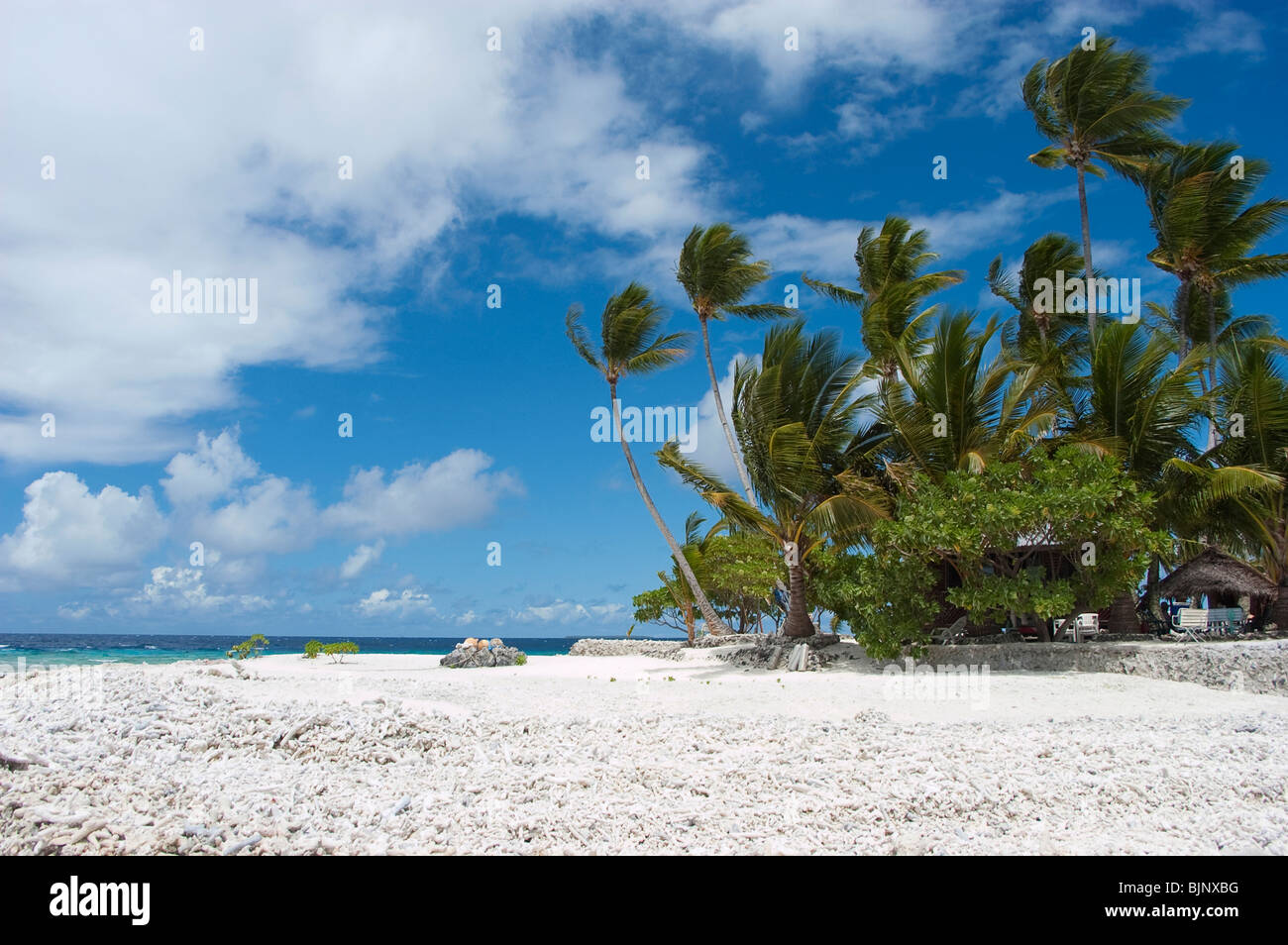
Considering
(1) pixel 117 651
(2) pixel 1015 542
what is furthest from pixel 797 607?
(1) pixel 117 651

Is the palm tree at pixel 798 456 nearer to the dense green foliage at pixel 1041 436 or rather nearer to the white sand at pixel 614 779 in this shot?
the dense green foliage at pixel 1041 436

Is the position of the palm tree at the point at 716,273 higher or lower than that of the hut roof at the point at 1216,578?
higher

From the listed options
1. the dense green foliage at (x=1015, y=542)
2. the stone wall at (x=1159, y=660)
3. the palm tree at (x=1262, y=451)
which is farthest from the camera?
the palm tree at (x=1262, y=451)

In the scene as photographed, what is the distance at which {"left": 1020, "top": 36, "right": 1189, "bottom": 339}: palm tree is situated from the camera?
17891mm

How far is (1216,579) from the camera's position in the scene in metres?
15.5

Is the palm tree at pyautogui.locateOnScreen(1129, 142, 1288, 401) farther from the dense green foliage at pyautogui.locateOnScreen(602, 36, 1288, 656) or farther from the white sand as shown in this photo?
the white sand

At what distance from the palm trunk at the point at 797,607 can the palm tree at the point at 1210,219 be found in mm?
10257

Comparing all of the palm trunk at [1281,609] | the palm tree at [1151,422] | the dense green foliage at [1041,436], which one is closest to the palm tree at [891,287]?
the dense green foliage at [1041,436]

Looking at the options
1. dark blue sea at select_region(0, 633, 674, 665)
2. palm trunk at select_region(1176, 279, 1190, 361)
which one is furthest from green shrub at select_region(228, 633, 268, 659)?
palm trunk at select_region(1176, 279, 1190, 361)

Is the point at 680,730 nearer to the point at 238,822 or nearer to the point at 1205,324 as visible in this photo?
the point at 238,822

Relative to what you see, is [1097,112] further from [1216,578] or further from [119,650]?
[119,650]

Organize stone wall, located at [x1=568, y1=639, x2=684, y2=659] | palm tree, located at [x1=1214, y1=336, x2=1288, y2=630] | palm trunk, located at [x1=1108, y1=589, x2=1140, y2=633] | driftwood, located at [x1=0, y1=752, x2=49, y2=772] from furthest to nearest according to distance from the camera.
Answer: stone wall, located at [x1=568, y1=639, x2=684, y2=659]
palm trunk, located at [x1=1108, y1=589, x2=1140, y2=633]
palm tree, located at [x1=1214, y1=336, x2=1288, y2=630]
driftwood, located at [x1=0, y1=752, x2=49, y2=772]

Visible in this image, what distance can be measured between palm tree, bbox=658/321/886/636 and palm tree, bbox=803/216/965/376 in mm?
1793

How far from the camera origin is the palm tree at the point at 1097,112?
17.9 m
